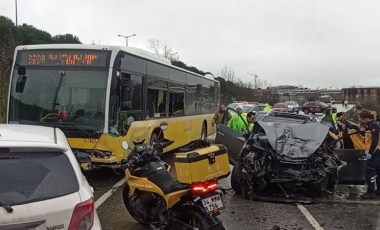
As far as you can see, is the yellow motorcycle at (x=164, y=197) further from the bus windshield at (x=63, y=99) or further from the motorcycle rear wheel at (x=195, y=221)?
the bus windshield at (x=63, y=99)

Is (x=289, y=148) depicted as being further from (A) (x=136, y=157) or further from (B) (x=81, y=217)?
(B) (x=81, y=217)

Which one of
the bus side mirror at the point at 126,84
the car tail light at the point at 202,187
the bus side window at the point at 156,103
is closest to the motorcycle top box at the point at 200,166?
the car tail light at the point at 202,187

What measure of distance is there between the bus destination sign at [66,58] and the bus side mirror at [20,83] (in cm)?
31

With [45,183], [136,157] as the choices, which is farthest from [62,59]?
[45,183]

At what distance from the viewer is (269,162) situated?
27.1 ft

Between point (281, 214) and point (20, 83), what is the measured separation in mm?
5796

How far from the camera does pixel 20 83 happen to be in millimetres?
9617

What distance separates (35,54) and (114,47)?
64.9 inches

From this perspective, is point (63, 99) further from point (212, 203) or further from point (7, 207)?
point (7, 207)

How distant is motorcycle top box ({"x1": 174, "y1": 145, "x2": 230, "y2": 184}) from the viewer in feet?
17.4

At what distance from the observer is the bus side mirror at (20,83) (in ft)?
31.4

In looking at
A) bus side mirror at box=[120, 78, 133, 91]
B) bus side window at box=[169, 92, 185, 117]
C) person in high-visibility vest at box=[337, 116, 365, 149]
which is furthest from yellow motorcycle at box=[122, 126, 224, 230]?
bus side window at box=[169, 92, 185, 117]

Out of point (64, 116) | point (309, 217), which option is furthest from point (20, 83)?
point (309, 217)

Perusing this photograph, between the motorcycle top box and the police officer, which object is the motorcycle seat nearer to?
the motorcycle top box
